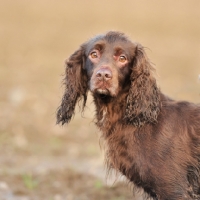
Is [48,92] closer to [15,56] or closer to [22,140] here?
[22,140]

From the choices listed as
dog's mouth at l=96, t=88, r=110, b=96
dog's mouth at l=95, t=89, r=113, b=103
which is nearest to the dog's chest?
dog's mouth at l=95, t=89, r=113, b=103

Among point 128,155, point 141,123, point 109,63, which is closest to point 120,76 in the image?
point 109,63

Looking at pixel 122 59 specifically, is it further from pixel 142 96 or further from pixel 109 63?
pixel 142 96

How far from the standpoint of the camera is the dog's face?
249 inches

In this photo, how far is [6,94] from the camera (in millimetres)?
13719

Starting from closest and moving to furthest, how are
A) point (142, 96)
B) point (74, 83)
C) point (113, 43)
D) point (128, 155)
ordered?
point (128, 155) → point (142, 96) → point (113, 43) → point (74, 83)

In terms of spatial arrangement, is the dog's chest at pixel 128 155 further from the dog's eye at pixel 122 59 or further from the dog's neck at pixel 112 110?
the dog's eye at pixel 122 59

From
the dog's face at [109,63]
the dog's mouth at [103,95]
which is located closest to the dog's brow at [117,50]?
the dog's face at [109,63]

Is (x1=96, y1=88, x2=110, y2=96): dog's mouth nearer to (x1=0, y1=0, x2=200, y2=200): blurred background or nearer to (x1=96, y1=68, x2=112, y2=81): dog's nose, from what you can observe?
(x1=96, y1=68, x2=112, y2=81): dog's nose

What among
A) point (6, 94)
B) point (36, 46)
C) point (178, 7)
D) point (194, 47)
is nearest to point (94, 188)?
point (6, 94)

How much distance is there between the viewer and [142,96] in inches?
257

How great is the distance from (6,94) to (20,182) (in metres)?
5.25

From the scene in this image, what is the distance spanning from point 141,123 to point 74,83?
928 millimetres

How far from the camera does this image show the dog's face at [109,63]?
20.7 feet
